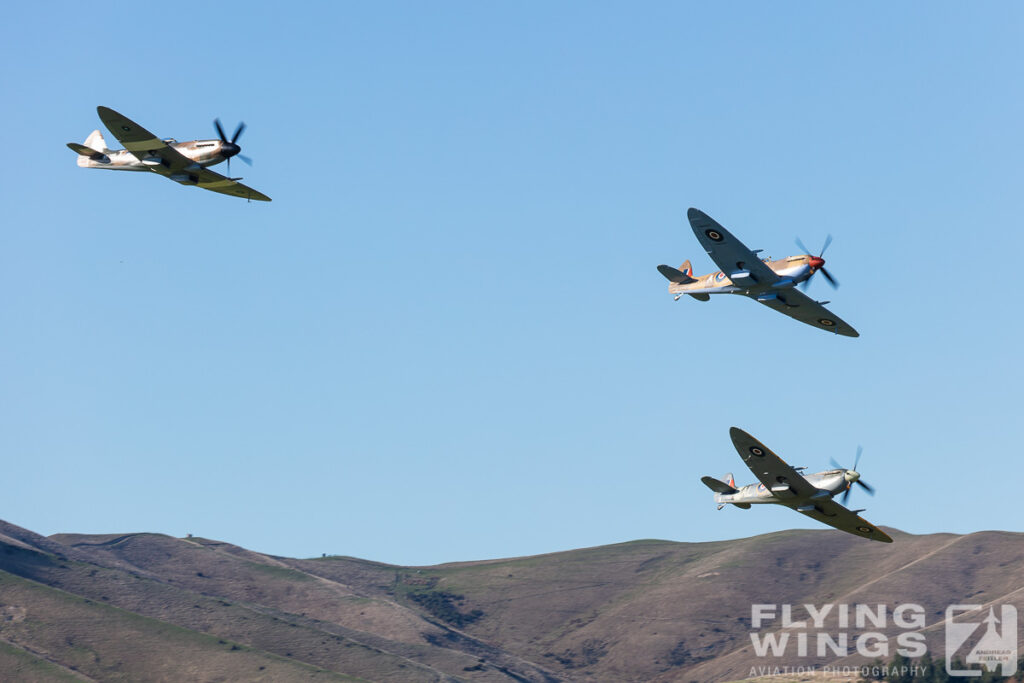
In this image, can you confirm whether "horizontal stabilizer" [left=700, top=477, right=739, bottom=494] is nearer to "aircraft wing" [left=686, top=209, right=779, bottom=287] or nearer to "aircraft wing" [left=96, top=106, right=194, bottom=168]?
"aircraft wing" [left=686, top=209, right=779, bottom=287]

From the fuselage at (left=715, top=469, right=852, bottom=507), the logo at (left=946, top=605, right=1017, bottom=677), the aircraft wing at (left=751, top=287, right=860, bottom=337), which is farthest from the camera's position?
the logo at (left=946, top=605, right=1017, bottom=677)

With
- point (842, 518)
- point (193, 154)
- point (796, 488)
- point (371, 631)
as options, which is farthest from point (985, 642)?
point (193, 154)

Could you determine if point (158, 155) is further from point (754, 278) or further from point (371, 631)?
point (371, 631)

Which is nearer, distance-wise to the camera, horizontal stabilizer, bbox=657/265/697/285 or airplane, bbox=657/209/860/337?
airplane, bbox=657/209/860/337

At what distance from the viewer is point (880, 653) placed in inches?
6161

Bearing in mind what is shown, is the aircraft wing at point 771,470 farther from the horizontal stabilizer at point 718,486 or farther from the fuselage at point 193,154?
the fuselage at point 193,154

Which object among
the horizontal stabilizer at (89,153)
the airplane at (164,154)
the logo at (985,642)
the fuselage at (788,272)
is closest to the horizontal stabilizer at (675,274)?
the fuselage at (788,272)

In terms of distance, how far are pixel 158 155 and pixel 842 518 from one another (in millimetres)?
41803

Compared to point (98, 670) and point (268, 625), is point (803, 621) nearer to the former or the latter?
point (268, 625)

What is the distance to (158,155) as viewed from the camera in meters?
58.7

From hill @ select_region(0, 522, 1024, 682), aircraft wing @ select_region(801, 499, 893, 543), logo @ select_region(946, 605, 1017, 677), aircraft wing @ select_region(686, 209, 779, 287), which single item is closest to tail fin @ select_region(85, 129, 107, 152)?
aircraft wing @ select_region(686, 209, 779, 287)

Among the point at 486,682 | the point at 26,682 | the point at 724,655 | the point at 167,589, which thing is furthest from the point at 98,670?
the point at 724,655

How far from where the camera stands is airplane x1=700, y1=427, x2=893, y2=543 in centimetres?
5631

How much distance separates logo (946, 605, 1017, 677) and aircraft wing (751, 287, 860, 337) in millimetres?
77839
